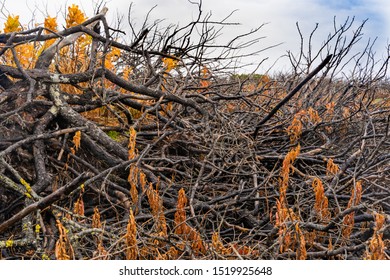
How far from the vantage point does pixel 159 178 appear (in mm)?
3203

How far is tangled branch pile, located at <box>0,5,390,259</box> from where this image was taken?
240cm

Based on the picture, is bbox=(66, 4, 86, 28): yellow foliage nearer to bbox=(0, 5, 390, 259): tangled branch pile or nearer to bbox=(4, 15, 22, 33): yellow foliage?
bbox=(0, 5, 390, 259): tangled branch pile

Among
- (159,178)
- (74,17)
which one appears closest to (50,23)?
(74,17)

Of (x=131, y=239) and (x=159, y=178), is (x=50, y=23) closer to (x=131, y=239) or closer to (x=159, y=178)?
(x=159, y=178)

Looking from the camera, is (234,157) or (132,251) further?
(234,157)

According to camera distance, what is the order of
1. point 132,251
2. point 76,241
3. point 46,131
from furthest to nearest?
point 46,131
point 76,241
point 132,251

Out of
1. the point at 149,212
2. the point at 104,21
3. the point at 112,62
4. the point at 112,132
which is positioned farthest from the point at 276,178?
the point at 112,62

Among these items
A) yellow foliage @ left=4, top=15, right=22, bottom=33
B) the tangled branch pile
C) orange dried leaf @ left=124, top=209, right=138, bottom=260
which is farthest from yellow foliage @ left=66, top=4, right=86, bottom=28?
orange dried leaf @ left=124, top=209, right=138, bottom=260

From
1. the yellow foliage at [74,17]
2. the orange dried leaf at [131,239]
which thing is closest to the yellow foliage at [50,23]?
the yellow foliage at [74,17]

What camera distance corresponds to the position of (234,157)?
11.7 ft

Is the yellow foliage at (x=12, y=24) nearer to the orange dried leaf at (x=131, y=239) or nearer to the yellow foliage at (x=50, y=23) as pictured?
the yellow foliage at (x=50, y=23)

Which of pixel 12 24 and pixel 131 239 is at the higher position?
pixel 12 24

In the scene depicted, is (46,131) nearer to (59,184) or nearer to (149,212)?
(59,184)

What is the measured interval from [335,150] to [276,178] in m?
0.99
